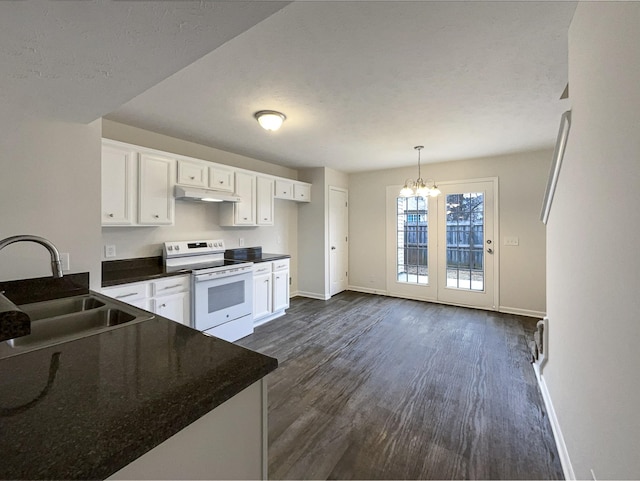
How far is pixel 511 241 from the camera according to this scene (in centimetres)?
441

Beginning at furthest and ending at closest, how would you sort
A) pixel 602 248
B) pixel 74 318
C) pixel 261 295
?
1. pixel 261 295
2. pixel 74 318
3. pixel 602 248

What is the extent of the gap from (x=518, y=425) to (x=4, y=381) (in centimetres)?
265

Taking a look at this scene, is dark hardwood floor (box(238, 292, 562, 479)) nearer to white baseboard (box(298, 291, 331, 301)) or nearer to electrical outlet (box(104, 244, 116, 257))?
white baseboard (box(298, 291, 331, 301))

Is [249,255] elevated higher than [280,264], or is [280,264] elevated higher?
[249,255]

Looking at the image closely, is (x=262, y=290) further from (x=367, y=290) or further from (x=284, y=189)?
(x=367, y=290)

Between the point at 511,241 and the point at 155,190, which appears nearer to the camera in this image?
the point at 155,190

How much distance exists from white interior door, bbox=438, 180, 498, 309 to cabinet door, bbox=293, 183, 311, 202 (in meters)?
2.30

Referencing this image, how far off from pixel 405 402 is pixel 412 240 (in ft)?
11.3

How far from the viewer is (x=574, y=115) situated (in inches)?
62.7

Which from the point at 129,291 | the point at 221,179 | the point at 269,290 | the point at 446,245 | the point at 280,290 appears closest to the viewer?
the point at 129,291

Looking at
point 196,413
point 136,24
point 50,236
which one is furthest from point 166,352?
point 50,236

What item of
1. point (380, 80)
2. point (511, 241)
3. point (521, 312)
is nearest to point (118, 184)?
point (380, 80)

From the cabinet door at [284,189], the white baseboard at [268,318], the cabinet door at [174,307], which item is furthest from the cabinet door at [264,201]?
the cabinet door at [174,307]

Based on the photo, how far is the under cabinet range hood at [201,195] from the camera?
3.14m
